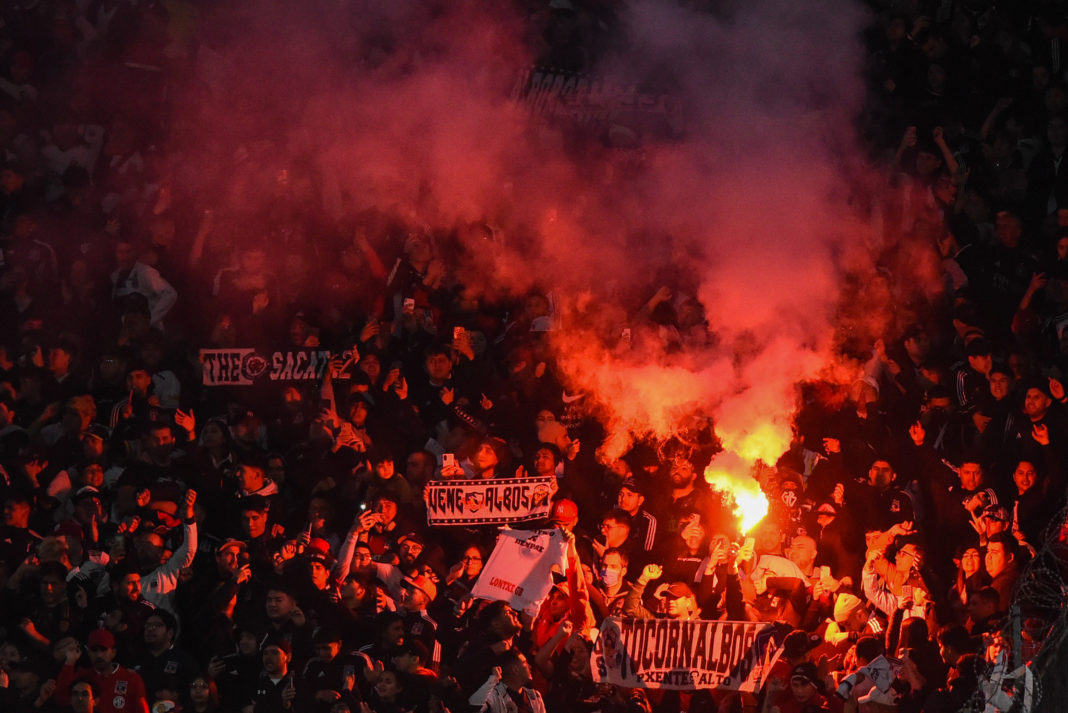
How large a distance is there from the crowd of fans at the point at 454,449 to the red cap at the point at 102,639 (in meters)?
0.02

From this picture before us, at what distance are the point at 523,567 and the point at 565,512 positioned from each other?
332 mm

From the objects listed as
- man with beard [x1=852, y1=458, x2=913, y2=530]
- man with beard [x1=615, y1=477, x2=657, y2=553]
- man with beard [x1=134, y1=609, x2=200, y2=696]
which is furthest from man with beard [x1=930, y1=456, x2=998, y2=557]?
man with beard [x1=134, y1=609, x2=200, y2=696]

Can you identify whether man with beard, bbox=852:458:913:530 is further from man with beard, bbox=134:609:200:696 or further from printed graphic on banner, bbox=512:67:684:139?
man with beard, bbox=134:609:200:696

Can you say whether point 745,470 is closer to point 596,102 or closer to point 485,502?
point 485,502

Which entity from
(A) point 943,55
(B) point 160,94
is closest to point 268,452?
(B) point 160,94

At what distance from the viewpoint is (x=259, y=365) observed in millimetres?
7289

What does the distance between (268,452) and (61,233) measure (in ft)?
6.48

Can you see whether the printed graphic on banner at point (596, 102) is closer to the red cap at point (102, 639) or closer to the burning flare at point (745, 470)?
the burning flare at point (745, 470)

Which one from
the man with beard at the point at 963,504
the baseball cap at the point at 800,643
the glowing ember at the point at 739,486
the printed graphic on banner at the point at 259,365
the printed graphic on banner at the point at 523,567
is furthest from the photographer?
the printed graphic on banner at the point at 259,365

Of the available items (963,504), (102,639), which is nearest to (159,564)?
(102,639)

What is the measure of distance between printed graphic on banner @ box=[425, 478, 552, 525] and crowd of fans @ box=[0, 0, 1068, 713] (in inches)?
2.4

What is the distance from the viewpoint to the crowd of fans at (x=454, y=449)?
20.4 feet

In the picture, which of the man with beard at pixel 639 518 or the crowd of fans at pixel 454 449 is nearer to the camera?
the crowd of fans at pixel 454 449

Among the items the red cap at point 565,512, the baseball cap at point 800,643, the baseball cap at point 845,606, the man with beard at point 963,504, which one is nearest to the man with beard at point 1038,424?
the man with beard at point 963,504
